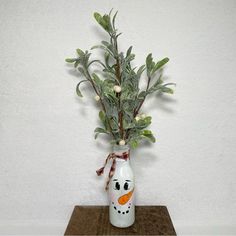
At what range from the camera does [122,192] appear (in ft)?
3.19

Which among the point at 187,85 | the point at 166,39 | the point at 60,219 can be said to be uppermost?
the point at 166,39

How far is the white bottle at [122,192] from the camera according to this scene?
97 centimetres

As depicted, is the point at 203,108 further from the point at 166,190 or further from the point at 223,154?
the point at 166,190

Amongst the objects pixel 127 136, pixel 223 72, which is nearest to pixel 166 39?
pixel 223 72

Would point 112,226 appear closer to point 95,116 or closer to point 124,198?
point 124,198

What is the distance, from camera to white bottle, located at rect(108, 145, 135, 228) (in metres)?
0.97

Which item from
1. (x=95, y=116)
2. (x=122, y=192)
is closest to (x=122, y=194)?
(x=122, y=192)

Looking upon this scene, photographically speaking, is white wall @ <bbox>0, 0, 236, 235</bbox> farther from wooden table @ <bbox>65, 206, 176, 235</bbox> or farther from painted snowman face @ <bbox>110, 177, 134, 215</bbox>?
painted snowman face @ <bbox>110, 177, 134, 215</bbox>

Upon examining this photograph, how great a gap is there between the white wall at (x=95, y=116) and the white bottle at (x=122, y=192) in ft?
0.63

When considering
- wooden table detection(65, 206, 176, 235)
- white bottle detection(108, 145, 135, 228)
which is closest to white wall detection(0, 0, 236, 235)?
wooden table detection(65, 206, 176, 235)

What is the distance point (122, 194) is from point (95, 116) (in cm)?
40

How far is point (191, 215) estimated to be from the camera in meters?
1.20

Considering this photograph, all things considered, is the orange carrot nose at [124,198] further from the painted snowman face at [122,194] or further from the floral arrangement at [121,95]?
the floral arrangement at [121,95]

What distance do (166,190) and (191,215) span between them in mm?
187
